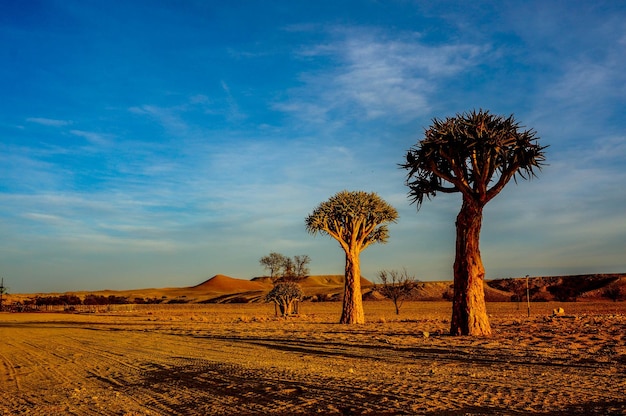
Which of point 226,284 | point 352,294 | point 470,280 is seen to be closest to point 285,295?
point 352,294

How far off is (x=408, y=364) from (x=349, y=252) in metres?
15.8

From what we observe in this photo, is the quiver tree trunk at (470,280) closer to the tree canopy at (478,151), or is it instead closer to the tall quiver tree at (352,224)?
the tree canopy at (478,151)

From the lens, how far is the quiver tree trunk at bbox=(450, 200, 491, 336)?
17.8m

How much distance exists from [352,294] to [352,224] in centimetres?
367

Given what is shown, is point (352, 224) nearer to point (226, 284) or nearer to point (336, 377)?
point (336, 377)

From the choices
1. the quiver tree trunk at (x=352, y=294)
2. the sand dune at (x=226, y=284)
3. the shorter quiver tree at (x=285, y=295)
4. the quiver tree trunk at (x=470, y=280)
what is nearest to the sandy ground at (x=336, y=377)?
the quiver tree trunk at (x=470, y=280)

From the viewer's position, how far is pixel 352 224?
27.8 meters

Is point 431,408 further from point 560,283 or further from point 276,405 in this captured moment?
point 560,283

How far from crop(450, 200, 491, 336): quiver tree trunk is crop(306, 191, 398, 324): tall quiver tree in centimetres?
950

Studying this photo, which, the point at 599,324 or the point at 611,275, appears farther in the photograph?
the point at 611,275

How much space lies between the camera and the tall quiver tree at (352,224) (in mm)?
27219

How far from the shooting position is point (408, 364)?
38.4 feet

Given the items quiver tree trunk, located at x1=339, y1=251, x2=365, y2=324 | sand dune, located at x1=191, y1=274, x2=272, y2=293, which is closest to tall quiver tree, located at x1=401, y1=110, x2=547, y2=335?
quiver tree trunk, located at x1=339, y1=251, x2=365, y2=324

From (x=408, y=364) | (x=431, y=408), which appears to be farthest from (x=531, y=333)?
(x=431, y=408)
